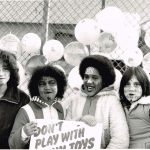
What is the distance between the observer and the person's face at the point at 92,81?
261 cm

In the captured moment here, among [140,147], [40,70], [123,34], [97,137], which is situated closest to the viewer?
[97,137]

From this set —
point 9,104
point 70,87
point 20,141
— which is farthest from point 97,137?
point 70,87

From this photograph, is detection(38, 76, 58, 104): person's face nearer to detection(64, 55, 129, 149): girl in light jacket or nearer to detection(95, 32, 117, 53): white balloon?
detection(64, 55, 129, 149): girl in light jacket

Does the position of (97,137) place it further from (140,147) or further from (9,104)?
(9,104)

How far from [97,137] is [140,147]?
0.33m

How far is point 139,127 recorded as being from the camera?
2.52 meters

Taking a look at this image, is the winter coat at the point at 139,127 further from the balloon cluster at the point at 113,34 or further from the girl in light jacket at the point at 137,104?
the balloon cluster at the point at 113,34

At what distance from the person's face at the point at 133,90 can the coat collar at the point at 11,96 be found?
694mm

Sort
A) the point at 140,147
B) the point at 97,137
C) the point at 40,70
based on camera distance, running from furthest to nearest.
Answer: the point at 40,70, the point at 140,147, the point at 97,137

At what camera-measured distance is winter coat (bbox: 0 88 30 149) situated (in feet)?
8.38

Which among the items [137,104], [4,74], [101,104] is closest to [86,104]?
[101,104]

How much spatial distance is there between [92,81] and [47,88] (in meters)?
0.29

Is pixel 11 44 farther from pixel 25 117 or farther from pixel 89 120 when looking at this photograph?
pixel 89 120

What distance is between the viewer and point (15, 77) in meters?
2.71
